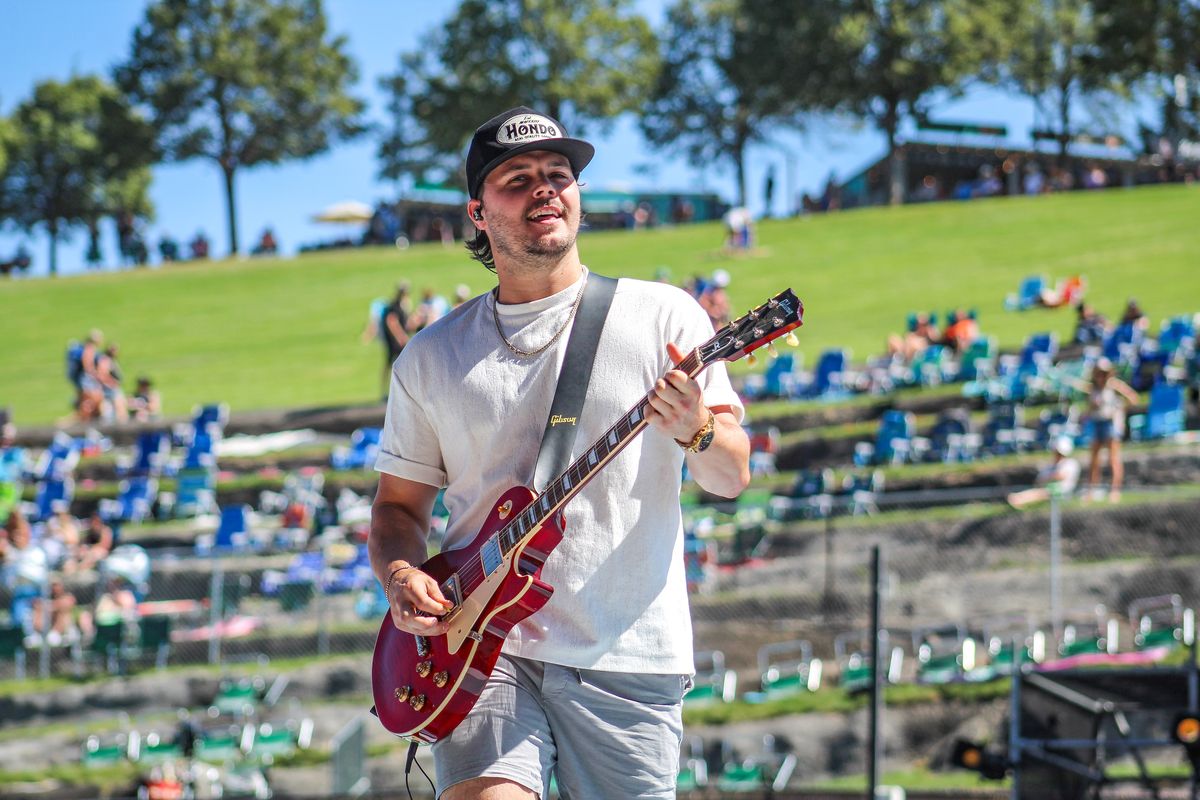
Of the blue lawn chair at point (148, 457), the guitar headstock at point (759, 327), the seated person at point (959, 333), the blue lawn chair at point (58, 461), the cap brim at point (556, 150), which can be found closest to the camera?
the guitar headstock at point (759, 327)

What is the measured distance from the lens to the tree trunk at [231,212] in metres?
60.8

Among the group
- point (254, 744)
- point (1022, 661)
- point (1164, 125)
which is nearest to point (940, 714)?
point (1022, 661)

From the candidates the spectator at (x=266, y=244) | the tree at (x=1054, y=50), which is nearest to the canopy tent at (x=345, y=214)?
the spectator at (x=266, y=244)

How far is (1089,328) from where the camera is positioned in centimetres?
2333

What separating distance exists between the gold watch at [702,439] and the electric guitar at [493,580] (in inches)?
4.0

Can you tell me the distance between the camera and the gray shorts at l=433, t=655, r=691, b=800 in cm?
334

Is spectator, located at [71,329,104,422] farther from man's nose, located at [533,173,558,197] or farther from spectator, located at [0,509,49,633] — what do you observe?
man's nose, located at [533,173,558,197]

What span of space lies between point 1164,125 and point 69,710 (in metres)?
57.0

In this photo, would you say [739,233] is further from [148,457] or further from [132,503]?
[132,503]

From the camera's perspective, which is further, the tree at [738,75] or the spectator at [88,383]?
the tree at [738,75]

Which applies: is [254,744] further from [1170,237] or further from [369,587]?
[1170,237]

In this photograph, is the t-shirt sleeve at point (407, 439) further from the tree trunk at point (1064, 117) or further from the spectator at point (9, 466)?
the tree trunk at point (1064, 117)

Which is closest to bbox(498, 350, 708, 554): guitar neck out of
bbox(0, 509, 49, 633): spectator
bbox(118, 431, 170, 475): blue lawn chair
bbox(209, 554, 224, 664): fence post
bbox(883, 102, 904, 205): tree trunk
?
bbox(209, 554, 224, 664): fence post

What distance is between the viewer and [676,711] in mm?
3486
